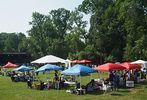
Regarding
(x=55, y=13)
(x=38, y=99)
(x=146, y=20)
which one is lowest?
(x=38, y=99)

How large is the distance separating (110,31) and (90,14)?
9.30 metres

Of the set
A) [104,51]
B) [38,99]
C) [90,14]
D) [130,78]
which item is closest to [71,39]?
[90,14]

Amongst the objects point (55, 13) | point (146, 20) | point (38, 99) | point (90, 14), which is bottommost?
point (38, 99)

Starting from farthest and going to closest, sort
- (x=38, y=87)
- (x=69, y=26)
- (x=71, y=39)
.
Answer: (x=69, y=26) → (x=71, y=39) → (x=38, y=87)

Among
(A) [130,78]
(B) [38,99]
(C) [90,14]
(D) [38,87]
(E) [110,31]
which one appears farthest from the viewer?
(C) [90,14]

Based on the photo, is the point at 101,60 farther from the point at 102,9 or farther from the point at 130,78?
the point at 130,78

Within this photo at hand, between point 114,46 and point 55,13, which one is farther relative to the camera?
point 55,13

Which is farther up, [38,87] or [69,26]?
[69,26]

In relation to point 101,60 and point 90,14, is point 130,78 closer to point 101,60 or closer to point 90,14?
point 101,60

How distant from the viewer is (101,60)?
241 ft

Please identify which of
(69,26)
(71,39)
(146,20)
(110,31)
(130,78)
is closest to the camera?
(130,78)

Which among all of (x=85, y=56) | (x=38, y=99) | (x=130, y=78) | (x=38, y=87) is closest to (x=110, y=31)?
(x=85, y=56)

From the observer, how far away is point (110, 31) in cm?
7006

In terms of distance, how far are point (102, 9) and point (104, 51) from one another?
8.79 metres
